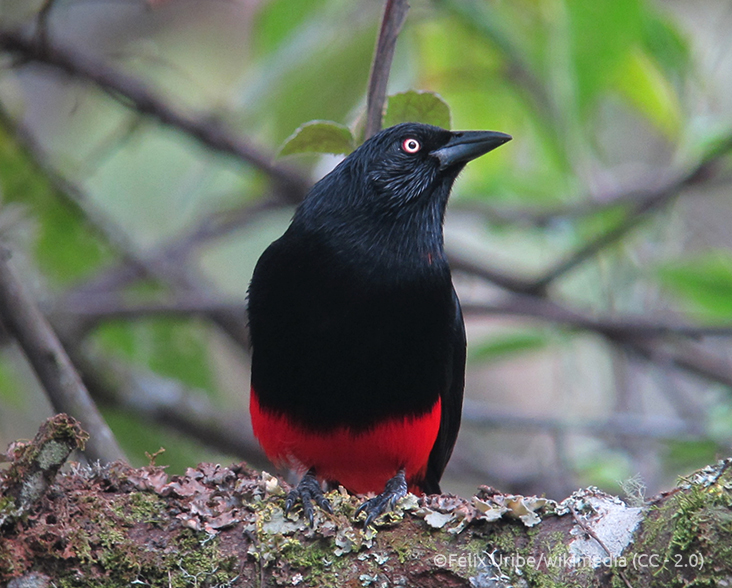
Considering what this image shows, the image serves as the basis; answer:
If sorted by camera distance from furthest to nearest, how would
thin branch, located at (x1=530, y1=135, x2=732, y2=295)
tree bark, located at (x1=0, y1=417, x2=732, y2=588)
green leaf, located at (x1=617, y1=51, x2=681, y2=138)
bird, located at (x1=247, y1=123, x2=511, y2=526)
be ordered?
green leaf, located at (x1=617, y1=51, x2=681, y2=138) → thin branch, located at (x1=530, y1=135, x2=732, y2=295) → bird, located at (x1=247, y1=123, x2=511, y2=526) → tree bark, located at (x1=0, y1=417, x2=732, y2=588)

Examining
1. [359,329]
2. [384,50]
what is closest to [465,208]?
[359,329]

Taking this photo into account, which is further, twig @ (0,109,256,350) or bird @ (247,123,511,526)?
twig @ (0,109,256,350)

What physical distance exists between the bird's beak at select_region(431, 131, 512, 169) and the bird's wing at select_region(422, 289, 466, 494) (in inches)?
23.0

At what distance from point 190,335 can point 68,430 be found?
3876 mm

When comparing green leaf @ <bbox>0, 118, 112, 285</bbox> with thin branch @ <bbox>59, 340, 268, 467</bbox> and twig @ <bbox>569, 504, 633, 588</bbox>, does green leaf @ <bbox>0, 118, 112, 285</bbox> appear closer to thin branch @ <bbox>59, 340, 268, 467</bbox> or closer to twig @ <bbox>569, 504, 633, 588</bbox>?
thin branch @ <bbox>59, 340, 268, 467</bbox>

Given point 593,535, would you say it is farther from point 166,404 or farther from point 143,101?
point 143,101

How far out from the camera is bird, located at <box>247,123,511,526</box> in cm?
322

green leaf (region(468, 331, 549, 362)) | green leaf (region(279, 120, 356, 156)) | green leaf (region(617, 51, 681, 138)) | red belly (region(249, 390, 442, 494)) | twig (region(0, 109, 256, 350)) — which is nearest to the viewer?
green leaf (region(279, 120, 356, 156))

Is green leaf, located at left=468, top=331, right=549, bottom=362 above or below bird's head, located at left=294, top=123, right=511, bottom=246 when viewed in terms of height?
above

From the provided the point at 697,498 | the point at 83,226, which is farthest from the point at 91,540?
the point at 83,226

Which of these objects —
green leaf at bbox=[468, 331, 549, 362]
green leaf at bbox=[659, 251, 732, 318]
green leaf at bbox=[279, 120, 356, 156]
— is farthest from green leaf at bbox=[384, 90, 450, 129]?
green leaf at bbox=[468, 331, 549, 362]

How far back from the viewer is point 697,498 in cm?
198

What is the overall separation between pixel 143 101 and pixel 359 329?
93.5 inches

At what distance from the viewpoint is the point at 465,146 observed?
377 centimetres
